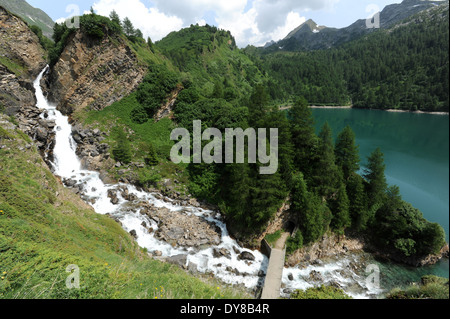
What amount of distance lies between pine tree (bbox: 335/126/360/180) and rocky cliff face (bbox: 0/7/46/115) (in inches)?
1816

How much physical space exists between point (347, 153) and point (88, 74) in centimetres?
4849

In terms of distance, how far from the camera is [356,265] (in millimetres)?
25609

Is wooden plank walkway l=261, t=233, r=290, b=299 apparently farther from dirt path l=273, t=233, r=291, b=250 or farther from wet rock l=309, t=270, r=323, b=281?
wet rock l=309, t=270, r=323, b=281

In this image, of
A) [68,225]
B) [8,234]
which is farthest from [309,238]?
[8,234]

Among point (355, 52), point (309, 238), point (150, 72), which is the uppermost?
point (355, 52)

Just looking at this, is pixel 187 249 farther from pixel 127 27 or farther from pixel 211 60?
pixel 211 60

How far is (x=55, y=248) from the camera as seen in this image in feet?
34.4

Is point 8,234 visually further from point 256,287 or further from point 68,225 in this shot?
point 256,287

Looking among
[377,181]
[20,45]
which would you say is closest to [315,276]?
[377,181]

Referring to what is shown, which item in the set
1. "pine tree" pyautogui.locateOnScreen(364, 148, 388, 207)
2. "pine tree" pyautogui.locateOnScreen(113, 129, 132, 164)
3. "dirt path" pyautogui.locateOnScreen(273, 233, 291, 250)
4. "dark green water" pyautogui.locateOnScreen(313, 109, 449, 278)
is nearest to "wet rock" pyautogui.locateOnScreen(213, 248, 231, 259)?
"dirt path" pyautogui.locateOnScreen(273, 233, 291, 250)

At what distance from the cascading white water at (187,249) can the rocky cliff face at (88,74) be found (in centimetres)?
→ 1016

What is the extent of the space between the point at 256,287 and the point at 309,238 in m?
9.40

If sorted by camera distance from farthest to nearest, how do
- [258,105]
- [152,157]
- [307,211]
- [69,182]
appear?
[152,157]
[258,105]
[69,182]
[307,211]

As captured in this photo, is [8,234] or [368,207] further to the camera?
[368,207]
